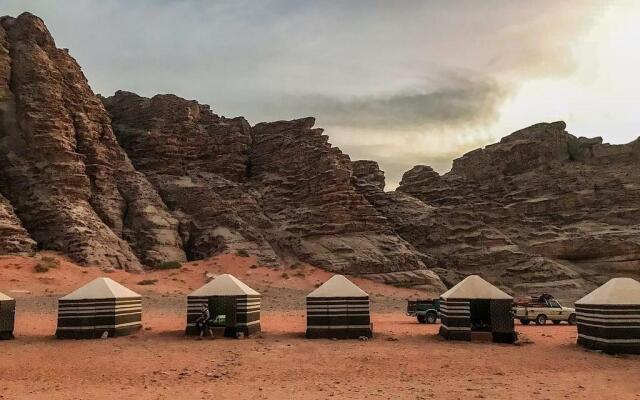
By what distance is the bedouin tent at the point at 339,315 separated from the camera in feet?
68.3

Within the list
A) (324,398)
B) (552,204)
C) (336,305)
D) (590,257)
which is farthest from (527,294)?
(324,398)

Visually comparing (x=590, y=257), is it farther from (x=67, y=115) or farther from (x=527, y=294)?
(x=67, y=115)

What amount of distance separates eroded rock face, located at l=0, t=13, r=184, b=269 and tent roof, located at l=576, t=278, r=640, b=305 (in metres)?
40.6

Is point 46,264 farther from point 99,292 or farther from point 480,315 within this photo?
point 480,315

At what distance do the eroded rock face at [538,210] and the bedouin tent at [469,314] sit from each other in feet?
125

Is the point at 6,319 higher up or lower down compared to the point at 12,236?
lower down

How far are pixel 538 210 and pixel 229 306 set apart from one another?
57.4m

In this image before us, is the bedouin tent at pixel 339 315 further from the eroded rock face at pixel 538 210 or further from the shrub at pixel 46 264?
the eroded rock face at pixel 538 210

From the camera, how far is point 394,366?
49.0 ft

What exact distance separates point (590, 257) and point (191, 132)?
51445 mm

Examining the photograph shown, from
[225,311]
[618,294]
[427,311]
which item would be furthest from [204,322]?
[618,294]

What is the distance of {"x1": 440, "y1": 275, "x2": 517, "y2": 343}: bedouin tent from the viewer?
67.3 ft

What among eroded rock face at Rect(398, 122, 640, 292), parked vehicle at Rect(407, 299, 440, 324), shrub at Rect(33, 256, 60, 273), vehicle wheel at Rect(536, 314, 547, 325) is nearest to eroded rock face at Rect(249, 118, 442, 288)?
eroded rock face at Rect(398, 122, 640, 292)

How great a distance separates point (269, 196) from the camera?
222 feet
